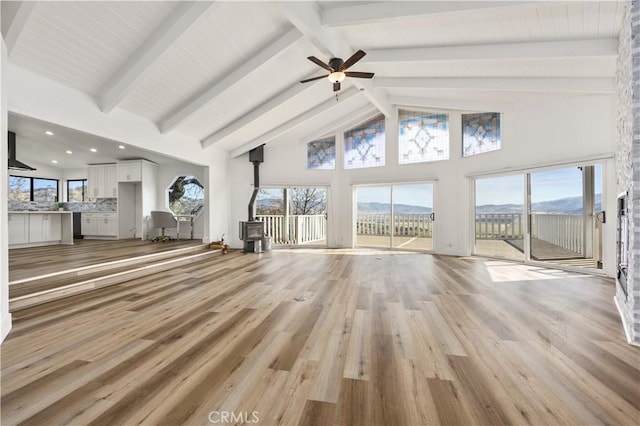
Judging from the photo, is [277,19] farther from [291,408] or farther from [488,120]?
[488,120]

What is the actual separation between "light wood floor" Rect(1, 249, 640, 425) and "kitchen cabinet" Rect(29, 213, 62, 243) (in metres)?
4.59

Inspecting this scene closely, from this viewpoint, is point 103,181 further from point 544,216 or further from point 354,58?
point 544,216

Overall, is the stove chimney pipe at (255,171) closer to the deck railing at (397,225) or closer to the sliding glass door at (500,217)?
the deck railing at (397,225)

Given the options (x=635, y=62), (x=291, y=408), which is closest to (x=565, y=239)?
(x=635, y=62)

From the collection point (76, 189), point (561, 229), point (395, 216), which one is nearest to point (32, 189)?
point (76, 189)

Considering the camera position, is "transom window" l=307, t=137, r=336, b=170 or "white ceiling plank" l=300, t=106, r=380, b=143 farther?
"transom window" l=307, t=137, r=336, b=170

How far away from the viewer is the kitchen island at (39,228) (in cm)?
582

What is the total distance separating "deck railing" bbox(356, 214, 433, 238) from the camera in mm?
6846

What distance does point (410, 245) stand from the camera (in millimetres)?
7152

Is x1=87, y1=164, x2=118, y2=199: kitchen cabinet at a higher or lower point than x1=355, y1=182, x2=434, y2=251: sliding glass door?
higher

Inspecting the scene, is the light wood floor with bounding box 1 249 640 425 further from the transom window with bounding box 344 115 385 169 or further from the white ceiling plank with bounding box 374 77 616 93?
the transom window with bounding box 344 115 385 169

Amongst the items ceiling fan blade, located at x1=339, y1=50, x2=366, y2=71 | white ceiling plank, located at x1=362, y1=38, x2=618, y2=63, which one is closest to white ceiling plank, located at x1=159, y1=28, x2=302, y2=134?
ceiling fan blade, located at x1=339, y1=50, x2=366, y2=71

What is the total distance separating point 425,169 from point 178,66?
5325 mm

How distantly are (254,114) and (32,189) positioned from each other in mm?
8108
